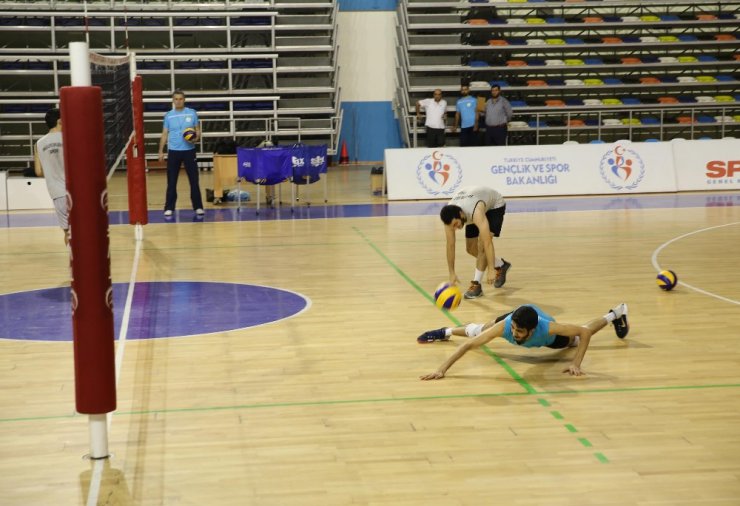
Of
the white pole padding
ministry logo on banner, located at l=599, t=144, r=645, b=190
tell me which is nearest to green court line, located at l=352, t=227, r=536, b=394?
the white pole padding

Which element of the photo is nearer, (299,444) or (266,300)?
(299,444)

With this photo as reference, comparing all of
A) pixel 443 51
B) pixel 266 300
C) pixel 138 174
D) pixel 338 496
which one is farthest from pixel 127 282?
pixel 443 51

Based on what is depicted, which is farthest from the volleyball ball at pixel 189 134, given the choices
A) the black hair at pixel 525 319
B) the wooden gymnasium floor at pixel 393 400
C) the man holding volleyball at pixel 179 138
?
the black hair at pixel 525 319

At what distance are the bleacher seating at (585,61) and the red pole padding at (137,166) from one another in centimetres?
1454

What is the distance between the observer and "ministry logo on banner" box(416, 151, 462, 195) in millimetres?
19734

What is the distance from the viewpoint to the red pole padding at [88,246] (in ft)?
17.2

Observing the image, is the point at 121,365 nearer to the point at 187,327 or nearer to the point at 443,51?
the point at 187,327

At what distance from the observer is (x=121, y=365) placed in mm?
7906

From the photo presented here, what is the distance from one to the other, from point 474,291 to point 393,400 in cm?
380

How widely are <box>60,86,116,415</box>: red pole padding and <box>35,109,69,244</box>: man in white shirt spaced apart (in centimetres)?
581

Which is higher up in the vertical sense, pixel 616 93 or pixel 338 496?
pixel 616 93

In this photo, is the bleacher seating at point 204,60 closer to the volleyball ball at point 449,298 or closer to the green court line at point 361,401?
the volleyball ball at point 449,298

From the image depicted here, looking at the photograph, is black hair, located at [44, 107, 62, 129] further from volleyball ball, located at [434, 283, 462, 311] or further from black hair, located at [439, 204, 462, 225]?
volleyball ball, located at [434, 283, 462, 311]

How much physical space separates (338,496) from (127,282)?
689 centimetres
